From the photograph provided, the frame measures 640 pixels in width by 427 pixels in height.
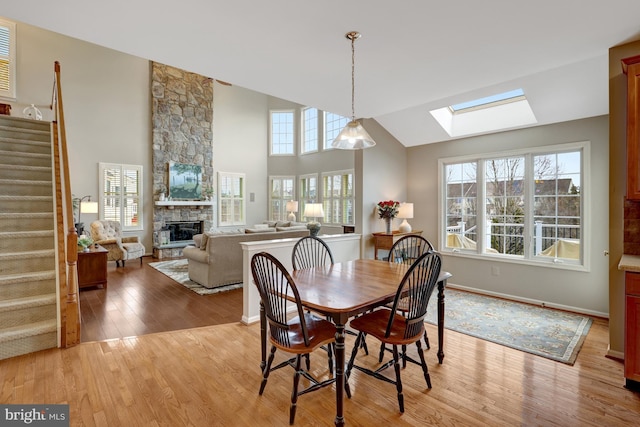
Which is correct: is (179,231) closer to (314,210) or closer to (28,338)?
(314,210)

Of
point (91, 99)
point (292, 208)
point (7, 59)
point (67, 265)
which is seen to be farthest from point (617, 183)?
point (7, 59)

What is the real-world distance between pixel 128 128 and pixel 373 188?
21.1 ft

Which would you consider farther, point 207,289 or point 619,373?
point 207,289

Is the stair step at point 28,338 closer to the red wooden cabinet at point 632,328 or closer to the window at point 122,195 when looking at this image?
the red wooden cabinet at point 632,328

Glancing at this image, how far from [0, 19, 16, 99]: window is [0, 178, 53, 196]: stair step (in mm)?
4266

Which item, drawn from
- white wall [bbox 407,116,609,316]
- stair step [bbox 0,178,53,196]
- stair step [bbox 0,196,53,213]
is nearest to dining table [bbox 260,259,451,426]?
white wall [bbox 407,116,609,316]

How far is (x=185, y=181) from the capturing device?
8477 millimetres

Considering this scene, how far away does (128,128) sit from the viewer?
780 cm

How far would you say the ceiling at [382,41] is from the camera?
2314mm

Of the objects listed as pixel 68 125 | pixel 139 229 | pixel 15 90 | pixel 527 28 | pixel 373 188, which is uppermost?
pixel 15 90

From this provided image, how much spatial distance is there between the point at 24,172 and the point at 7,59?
4.49m

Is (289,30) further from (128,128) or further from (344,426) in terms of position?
(128,128)

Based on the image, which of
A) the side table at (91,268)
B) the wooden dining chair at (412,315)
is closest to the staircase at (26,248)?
the side table at (91,268)

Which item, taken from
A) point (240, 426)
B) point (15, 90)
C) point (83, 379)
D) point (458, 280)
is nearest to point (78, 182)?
point (15, 90)
